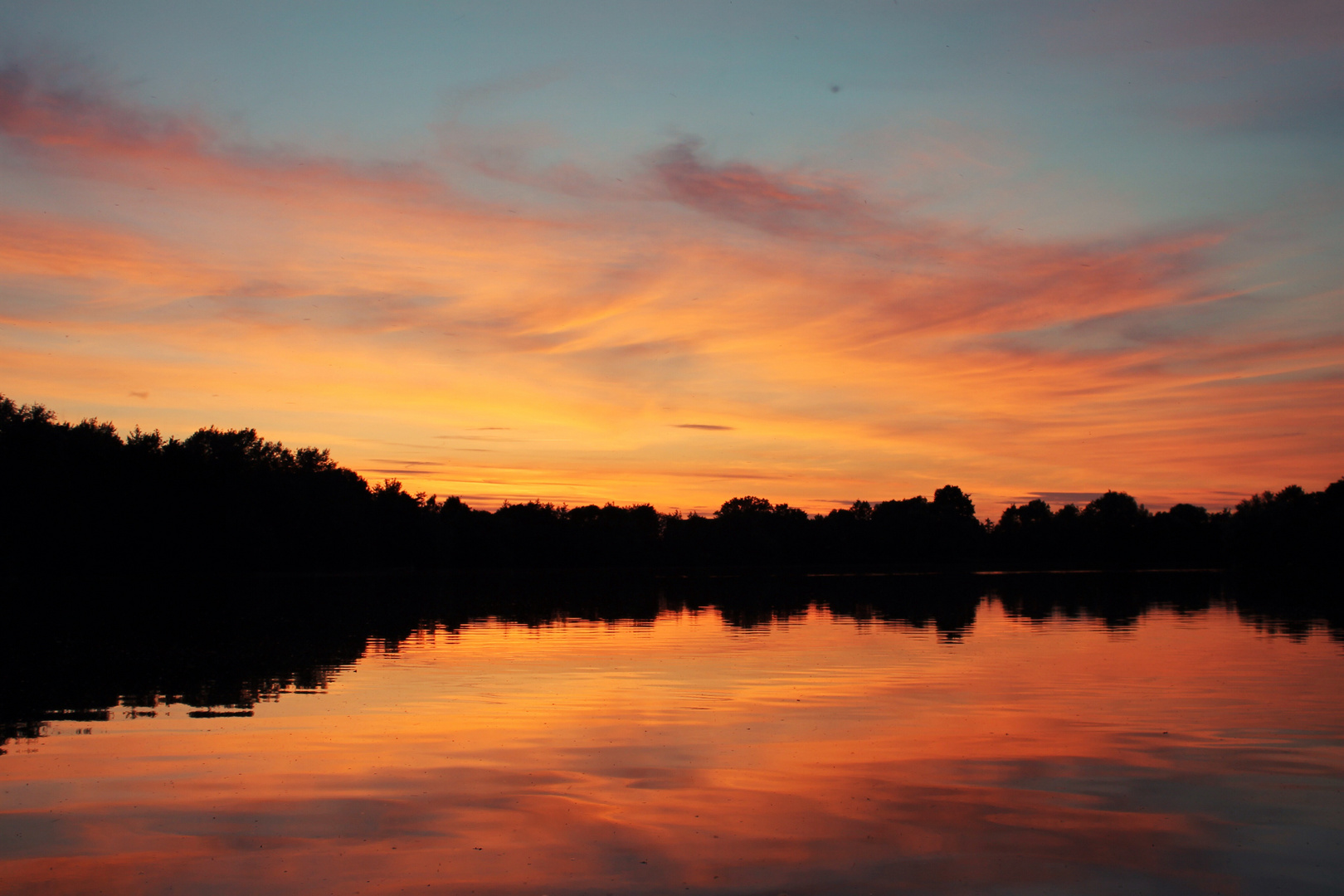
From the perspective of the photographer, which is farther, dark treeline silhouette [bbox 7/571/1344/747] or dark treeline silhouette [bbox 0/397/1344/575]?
dark treeline silhouette [bbox 0/397/1344/575]

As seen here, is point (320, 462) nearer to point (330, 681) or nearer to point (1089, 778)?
point (330, 681)

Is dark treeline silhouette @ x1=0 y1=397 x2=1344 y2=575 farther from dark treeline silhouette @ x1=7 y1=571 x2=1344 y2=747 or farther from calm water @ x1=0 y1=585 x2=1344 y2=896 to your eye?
calm water @ x1=0 y1=585 x2=1344 y2=896

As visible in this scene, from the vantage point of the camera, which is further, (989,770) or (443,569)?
(443,569)

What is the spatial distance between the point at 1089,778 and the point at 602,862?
271 inches

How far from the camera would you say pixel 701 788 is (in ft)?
42.7

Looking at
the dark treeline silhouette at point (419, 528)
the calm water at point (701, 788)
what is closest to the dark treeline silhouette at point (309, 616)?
the calm water at point (701, 788)

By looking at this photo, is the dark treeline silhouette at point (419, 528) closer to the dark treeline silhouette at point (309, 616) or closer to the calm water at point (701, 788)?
the dark treeline silhouette at point (309, 616)

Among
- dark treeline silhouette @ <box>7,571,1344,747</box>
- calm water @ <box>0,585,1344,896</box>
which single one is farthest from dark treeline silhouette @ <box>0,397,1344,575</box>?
calm water @ <box>0,585,1344,896</box>

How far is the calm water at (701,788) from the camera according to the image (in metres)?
9.72

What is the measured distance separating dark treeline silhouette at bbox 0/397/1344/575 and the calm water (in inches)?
2831

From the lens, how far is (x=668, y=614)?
49250mm

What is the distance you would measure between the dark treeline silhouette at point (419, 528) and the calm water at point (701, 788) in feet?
236

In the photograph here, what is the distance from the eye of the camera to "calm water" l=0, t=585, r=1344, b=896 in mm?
9719

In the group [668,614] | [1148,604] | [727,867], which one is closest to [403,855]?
[727,867]
